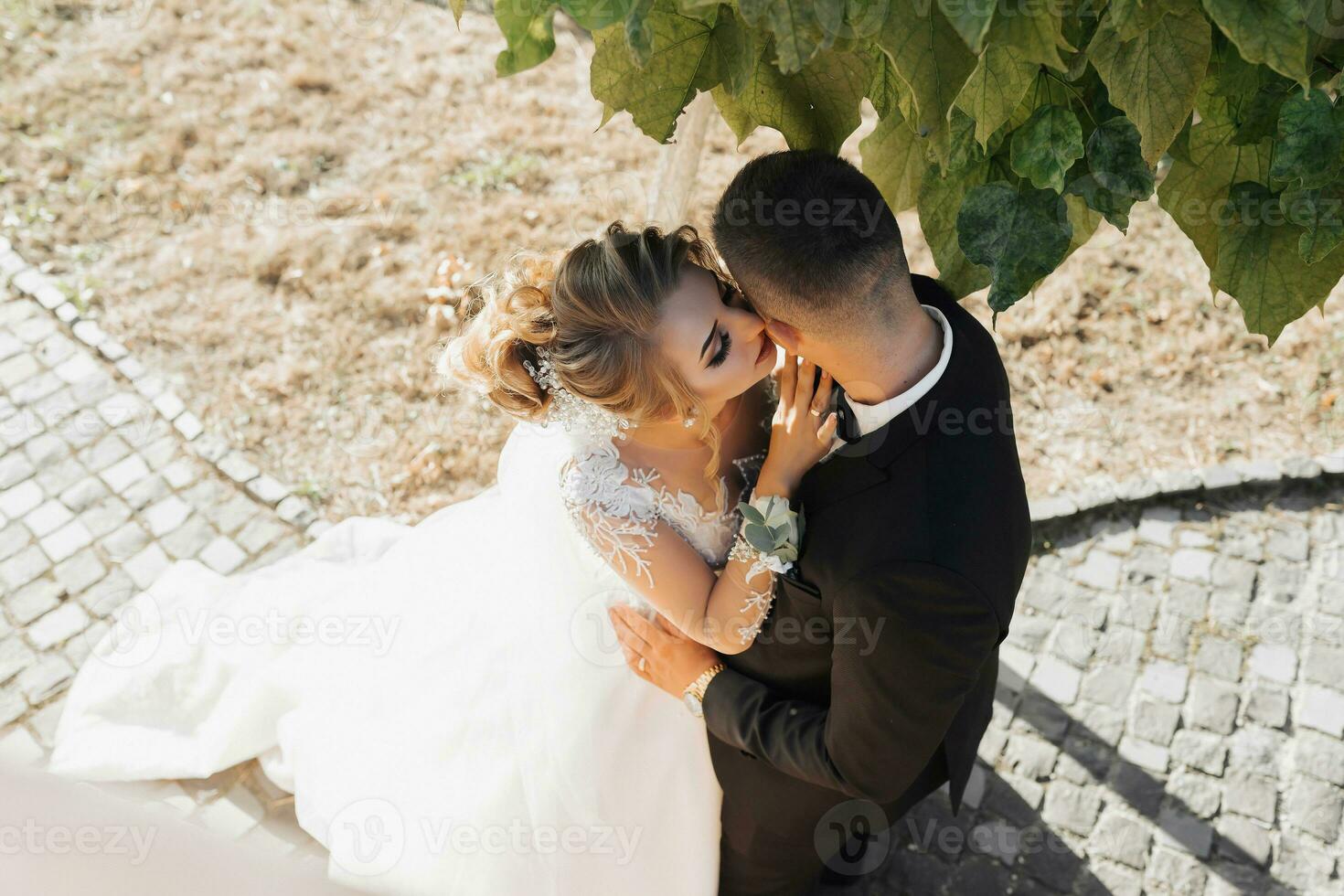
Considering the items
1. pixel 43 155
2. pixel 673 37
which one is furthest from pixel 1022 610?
pixel 43 155

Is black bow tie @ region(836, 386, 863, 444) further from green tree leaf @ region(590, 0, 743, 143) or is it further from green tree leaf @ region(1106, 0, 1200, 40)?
green tree leaf @ region(1106, 0, 1200, 40)

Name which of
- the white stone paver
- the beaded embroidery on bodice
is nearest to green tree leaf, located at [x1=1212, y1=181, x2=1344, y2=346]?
the beaded embroidery on bodice

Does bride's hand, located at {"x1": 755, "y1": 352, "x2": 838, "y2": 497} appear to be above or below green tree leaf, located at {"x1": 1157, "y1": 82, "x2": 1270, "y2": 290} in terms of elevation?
below

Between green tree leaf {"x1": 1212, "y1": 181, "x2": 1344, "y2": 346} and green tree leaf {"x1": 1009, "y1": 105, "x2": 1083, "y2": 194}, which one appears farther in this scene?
green tree leaf {"x1": 1212, "y1": 181, "x2": 1344, "y2": 346}

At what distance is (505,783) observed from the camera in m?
3.19

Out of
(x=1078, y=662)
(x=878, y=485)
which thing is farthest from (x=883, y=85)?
(x=1078, y=662)

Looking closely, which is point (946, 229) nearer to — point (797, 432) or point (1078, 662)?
point (797, 432)

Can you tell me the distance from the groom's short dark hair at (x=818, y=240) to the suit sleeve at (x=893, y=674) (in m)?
0.60

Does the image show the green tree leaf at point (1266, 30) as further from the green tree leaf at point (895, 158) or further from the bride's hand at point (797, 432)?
the bride's hand at point (797, 432)

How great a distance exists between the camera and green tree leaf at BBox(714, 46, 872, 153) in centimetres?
183

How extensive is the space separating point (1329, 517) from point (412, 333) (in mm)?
4851

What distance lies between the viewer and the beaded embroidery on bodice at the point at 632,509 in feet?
9.34

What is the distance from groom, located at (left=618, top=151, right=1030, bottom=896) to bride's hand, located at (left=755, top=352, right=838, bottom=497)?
48mm

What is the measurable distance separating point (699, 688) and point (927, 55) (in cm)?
205
